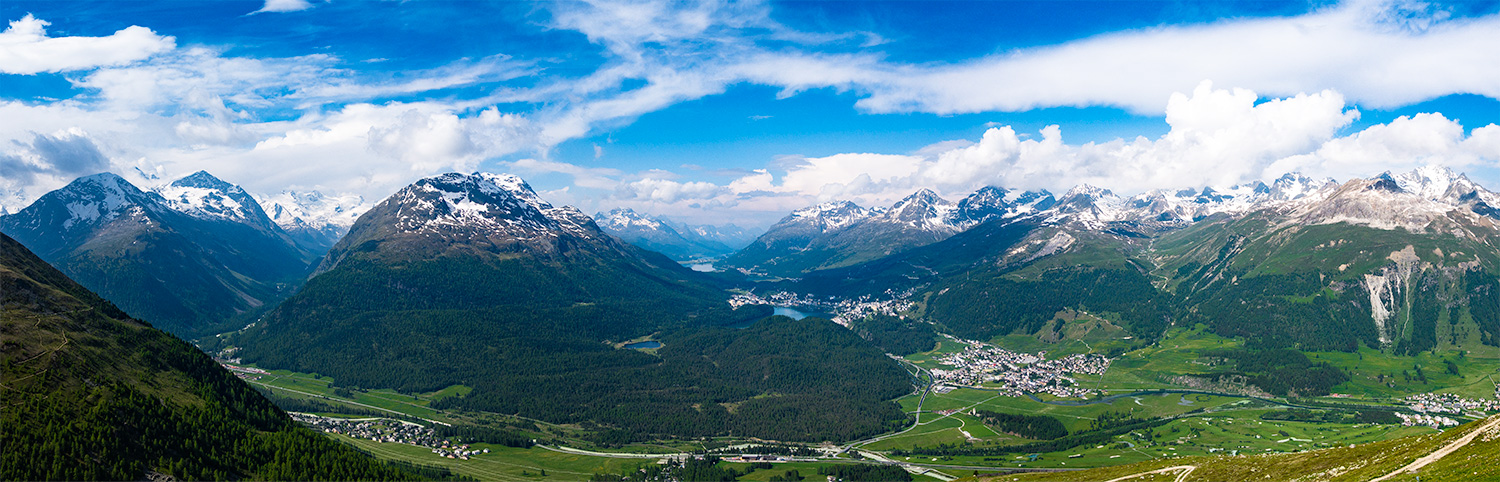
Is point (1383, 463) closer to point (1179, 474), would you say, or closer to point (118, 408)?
point (1179, 474)

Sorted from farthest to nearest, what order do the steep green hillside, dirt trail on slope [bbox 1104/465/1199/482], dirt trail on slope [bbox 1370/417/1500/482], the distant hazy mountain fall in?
1. dirt trail on slope [bbox 1104/465/1199/482]
2. the distant hazy mountain
3. dirt trail on slope [bbox 1370/417/1500/482]
4. the steep green hillside

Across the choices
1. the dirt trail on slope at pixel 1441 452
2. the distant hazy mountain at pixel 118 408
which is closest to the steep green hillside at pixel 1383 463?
the dirt trail on slope at pixel 1441 452

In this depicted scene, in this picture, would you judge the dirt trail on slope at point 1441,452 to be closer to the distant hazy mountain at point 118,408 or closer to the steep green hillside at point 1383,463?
the steep green hillside at point 1383,463

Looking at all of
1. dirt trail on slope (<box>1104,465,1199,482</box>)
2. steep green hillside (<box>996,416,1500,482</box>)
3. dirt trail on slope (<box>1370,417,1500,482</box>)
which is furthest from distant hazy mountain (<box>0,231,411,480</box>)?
dirt trail on slope (<box>1370,417,1500,482</box>)

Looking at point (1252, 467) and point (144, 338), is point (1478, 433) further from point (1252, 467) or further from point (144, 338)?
point (144, 338)

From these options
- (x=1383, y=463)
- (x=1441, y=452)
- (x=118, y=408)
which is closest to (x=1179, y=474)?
(x=1383, y=463)

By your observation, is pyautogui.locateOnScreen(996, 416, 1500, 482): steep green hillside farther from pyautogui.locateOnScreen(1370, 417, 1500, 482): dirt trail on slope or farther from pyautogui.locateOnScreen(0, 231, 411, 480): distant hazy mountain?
pyautogui.locateOnScreen(0, 231, 411, 480): distant hazy mountain
